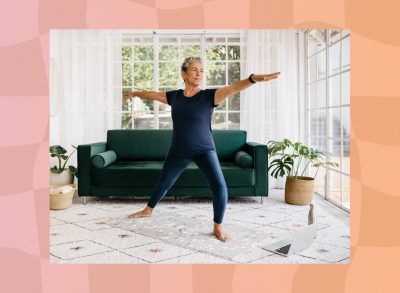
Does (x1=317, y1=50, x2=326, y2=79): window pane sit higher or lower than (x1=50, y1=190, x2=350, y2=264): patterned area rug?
higher

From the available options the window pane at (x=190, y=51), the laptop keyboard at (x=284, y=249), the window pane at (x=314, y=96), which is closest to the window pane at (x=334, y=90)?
the window pane at (x=314, y=96)

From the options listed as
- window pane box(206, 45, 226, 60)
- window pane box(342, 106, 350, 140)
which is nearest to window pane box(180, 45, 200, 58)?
window pane box(206, 45, 226, 60)

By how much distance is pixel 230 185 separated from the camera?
4324 millimetres

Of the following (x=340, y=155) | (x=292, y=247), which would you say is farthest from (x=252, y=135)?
(x=292, y=247)

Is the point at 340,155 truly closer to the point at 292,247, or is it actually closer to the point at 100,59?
the point at 292,247

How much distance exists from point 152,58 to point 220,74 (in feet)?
3.35

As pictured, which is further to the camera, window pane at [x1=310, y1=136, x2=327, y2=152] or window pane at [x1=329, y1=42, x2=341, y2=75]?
window pane at [x1=310, y1=136, x2=327, y2=152]

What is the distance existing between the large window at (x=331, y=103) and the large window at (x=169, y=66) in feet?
3.46

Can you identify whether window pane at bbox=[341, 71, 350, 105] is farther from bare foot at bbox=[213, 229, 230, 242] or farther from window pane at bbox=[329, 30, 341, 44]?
bare foot at bbox=[213, 229, 230, 242]

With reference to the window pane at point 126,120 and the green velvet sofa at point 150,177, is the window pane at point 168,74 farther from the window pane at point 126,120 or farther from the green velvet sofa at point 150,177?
the green velvet sofa at point 150,177

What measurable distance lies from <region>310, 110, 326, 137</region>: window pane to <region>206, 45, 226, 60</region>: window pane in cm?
153

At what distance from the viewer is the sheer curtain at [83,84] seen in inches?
213

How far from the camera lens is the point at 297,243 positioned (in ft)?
8.76

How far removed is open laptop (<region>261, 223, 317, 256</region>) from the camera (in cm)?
263
